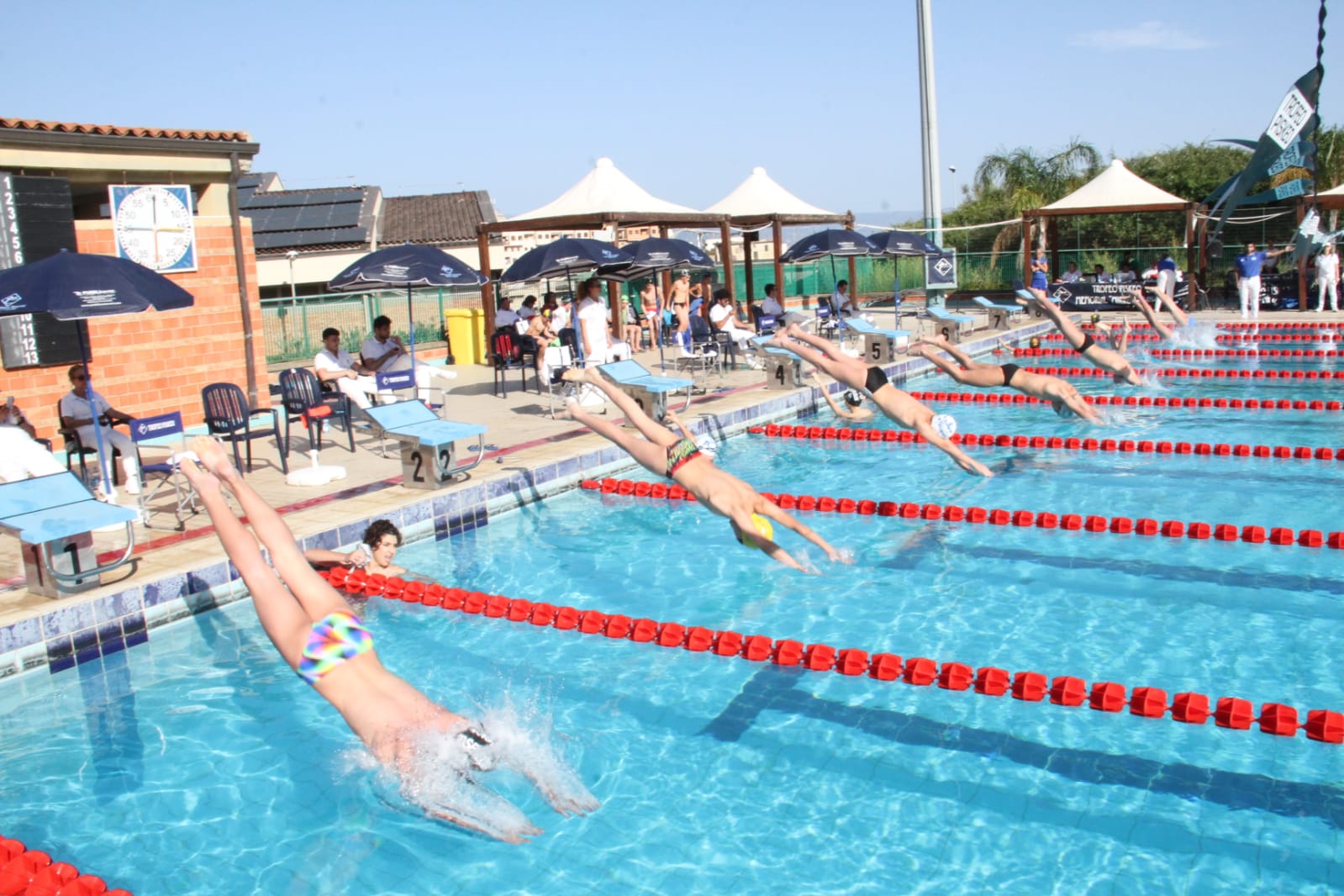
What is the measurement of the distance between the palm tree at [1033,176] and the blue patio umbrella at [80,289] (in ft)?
104

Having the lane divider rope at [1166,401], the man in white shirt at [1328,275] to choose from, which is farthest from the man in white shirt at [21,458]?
the man in white shirt at [1328,275]

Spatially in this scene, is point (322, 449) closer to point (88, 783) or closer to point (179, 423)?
point (179, 423)

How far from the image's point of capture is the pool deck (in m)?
5.88

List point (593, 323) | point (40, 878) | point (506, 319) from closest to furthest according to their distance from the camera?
point (40, 878) → point (593, 323) → point (506, 319)

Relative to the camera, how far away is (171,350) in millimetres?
11531

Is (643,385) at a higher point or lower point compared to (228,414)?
lower

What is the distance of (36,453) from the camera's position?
6.75 meters

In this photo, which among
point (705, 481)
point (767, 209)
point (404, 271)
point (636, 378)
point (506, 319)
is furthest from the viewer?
point (767, 209)

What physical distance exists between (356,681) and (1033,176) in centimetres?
3605

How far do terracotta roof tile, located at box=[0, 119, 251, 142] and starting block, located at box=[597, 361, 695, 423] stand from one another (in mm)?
5534

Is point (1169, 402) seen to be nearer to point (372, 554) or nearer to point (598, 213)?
point (598, 213)

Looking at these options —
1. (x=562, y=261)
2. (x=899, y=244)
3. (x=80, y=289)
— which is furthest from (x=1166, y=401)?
(x=80, y=289)

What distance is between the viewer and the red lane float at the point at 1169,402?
1167 cm

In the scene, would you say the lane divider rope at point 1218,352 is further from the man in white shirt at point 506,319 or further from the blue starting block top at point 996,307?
the man in white shirt at point 506,319
